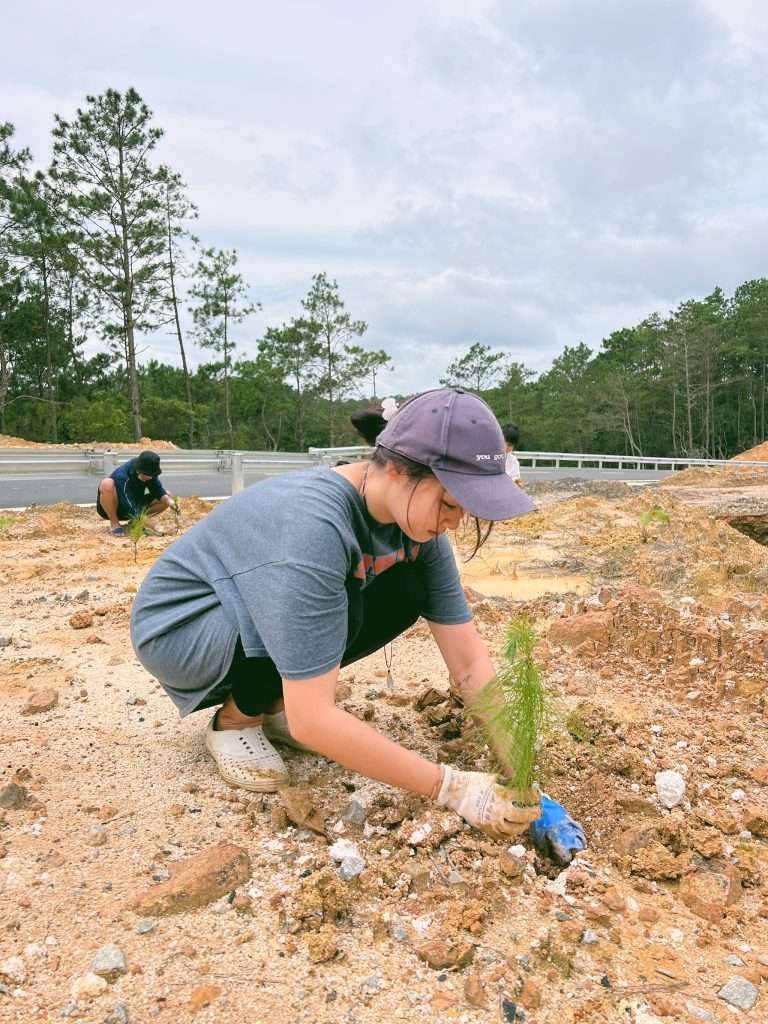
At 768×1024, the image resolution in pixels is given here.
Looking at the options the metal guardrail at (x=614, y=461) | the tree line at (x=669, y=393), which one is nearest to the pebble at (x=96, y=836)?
the metal guardrail at (x=614, y=461)

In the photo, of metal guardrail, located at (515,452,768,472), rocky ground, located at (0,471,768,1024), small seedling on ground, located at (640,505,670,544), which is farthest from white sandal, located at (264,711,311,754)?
metal guardrail, located at (515,452,768,472)

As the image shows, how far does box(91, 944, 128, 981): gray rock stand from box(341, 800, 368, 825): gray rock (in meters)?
0.67

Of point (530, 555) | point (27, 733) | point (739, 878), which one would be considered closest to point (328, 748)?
point (739, 878)

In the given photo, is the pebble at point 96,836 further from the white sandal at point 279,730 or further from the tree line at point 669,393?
the tree line at point 669,393

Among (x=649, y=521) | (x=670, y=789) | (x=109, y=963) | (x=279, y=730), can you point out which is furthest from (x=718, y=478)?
(x=109, y=963)

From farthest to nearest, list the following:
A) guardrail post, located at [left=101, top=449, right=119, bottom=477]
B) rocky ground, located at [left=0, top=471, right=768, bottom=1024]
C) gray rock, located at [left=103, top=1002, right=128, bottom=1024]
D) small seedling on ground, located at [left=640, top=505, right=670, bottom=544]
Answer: guardrail post, located at [left=101, top=449, right=119, bottom=477] < small seedling on ground, located at [left=640, top=505, right=670, bottom=544] < rocky ground, located at [left=0, top=471, right=768, bottom=1024] < gray rock, located at [left=103, top=1002, right=128, bottom=1024]

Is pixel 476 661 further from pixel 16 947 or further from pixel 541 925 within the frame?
pixel 16 947

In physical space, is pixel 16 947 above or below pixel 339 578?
below

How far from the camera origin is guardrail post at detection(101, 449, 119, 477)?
10016mm

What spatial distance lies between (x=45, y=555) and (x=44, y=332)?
970 inches

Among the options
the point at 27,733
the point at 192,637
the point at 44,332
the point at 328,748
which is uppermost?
the point at 44,332

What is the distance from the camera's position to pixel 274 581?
Answer: 66.4 inches

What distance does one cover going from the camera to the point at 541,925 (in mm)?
1683

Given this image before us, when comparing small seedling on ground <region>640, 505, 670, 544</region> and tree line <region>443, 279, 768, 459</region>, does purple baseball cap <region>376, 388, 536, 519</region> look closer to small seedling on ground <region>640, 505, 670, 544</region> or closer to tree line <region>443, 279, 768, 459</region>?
small seedling on ground <region>640, 505, 670, 544</region>
